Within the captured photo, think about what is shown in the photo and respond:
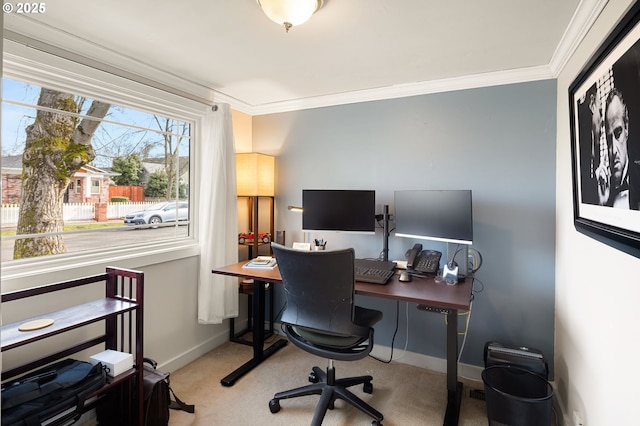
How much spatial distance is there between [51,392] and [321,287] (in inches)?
50.3

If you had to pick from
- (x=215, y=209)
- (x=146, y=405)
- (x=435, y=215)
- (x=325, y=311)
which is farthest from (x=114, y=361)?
(x=435, y=215)

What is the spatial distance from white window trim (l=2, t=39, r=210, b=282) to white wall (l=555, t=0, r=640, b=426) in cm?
256

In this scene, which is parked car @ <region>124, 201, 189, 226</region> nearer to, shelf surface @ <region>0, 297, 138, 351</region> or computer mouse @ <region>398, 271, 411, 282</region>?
shelf surface @ <region>0, 297, 138, 351</region>

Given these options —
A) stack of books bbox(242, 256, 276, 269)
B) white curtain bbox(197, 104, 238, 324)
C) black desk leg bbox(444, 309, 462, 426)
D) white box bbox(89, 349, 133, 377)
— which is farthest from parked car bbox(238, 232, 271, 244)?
black desk leg bbox(444, 309, 462, 426)

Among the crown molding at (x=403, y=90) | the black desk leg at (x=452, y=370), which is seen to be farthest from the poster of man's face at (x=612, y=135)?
the black desk leg at (x=452, y=370)

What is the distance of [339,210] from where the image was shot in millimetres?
2641

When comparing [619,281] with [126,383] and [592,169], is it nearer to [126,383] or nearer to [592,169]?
[592,169]

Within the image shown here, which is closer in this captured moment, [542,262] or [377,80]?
[542,262]

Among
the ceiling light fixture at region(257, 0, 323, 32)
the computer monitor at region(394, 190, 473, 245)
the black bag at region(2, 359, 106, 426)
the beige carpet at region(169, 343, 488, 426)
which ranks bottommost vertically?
the beige carpet at region(169, 343, 488, 426)

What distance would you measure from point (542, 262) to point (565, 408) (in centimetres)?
86

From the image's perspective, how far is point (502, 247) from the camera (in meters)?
2.41

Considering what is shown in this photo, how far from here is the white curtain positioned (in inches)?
108

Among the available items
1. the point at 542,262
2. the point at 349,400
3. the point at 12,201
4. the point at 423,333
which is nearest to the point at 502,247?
the point at 542,262

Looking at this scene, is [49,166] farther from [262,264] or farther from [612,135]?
[612,135]
